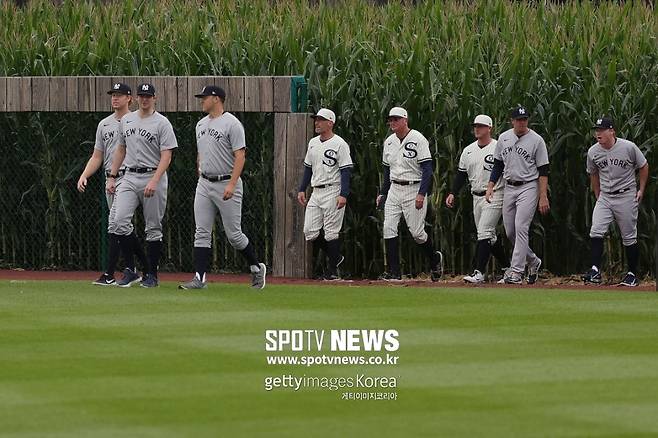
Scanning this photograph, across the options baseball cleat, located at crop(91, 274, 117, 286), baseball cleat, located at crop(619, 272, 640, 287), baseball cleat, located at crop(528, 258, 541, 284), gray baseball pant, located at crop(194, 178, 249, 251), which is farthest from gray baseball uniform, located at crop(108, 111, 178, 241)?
→ baseball cleat, located at crop(619, 272, 640, 287)

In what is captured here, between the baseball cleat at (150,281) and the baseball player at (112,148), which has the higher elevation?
the baseball player at (112,148)

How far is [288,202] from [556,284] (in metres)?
3.32

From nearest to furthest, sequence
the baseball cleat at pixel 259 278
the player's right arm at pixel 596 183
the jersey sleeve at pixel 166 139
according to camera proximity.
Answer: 1. the jersey sleeve at pixel 166 139
2. the baseball cleat at pixel 259 278
3. the player's right arm at pixel 596 183

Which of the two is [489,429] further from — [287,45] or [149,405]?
[287,45]

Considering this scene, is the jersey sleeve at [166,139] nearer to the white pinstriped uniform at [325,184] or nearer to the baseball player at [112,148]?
the baseball player at [112,148]

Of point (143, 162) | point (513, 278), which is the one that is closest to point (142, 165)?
Answer: point (143, 162)

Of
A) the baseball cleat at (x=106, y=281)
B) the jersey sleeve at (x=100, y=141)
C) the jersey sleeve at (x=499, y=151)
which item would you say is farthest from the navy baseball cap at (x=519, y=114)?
the baseball cleat at (x=106, y=281)

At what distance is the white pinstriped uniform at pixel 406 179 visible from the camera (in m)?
18.3

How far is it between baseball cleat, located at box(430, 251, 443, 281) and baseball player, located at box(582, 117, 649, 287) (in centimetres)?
168

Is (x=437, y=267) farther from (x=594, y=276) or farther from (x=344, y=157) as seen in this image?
(x=594, y=276)

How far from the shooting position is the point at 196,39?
837 inches

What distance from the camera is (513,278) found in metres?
17.9

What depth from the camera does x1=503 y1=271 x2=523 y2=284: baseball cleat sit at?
17938 millimetres

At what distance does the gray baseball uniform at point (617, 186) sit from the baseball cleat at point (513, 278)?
36.8 inches
